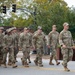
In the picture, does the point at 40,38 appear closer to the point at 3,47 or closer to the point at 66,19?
the point at 3,47

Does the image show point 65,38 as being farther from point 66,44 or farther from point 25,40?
point 25,40

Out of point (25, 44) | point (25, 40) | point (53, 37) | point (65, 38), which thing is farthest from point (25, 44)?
point (65, 38)

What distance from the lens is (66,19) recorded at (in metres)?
35.9

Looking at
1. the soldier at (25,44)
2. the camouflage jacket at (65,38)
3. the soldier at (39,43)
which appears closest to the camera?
the camouflage jacket at (65,38)

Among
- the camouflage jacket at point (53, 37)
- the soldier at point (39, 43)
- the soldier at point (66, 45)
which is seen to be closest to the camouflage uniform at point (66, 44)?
the soldier at point (66, 45)

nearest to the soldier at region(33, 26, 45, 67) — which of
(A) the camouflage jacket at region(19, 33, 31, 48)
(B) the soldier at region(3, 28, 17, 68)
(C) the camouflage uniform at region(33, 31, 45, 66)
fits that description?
(C) the camouflage uniform at region(33, 31, 45, 66)

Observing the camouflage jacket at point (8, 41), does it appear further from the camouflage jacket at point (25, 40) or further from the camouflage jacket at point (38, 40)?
the camouflage jacket at point (38, 40)

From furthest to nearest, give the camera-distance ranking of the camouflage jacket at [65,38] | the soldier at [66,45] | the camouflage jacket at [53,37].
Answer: the camouflage jacket at [53,37]
the camouflage jacket at [65,38]
the soldier at [66,45]

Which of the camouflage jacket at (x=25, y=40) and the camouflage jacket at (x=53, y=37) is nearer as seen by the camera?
the camouflage jacket at (x=25, y=40)

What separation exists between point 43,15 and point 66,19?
378cm

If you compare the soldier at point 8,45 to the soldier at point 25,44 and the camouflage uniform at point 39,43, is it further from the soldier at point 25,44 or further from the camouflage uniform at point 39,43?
the camouflage uniform at point 39,43

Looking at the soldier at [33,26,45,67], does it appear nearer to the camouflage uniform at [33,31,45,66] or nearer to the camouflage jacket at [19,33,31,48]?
the camouflage uniform at [33,31,45,66]

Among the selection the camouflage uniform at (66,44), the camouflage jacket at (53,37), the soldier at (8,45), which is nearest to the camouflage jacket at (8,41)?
the soldier at (8,45)

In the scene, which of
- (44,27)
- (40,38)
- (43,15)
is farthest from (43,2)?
(40,38)
